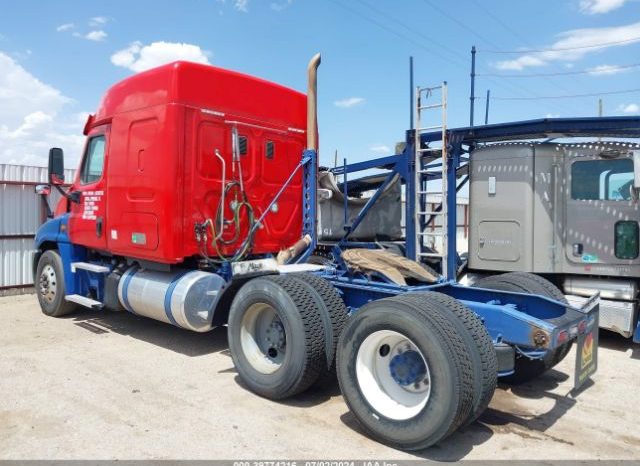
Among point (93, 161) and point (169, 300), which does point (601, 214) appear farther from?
point (93, 161)

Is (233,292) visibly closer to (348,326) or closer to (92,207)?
(348,326)

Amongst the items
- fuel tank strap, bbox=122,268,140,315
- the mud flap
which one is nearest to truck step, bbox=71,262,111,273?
fuel tank strap, bbox=122,268,140,315

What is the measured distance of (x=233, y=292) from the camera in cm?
554

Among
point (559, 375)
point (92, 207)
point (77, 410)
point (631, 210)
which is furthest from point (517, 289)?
point (92, 207)

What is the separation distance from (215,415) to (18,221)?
8325 mm

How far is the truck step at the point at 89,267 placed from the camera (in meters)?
6.97

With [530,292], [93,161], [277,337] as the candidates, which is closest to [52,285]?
[93,161]

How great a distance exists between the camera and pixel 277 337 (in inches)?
185

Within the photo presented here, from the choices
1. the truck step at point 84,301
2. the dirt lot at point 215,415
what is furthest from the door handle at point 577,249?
the truck step at point 84,301

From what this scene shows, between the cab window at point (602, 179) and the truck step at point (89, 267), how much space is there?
599 centimetres

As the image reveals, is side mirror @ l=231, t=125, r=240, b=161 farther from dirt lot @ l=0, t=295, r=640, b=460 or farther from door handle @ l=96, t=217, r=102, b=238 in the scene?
dirt lot @ l=0, t=295, r=640, b=460

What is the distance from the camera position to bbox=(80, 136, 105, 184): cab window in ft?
23.0

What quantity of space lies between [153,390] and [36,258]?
468 centimetres

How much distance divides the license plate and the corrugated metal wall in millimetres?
9872
